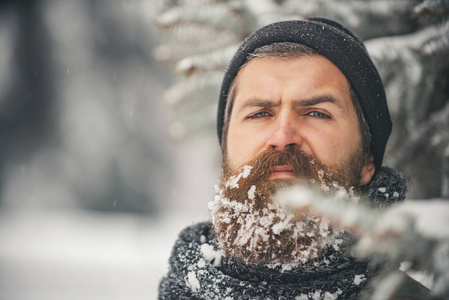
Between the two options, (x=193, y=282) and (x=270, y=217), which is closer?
(x=270, y=217)

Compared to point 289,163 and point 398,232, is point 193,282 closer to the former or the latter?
point 289,163

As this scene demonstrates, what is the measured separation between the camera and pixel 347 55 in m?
1.76

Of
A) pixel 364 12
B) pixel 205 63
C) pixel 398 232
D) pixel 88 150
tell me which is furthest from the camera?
pixel 88 150

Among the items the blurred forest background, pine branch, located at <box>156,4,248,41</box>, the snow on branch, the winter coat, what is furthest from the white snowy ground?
the snow on branch

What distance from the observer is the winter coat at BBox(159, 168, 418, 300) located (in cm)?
146

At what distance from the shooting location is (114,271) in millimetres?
7512

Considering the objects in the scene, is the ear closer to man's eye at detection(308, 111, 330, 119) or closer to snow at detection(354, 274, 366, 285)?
man's eye at detection(308, 111, 330, 119)

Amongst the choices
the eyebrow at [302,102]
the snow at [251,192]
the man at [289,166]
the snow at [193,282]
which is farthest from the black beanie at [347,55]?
the snow at [193,282]

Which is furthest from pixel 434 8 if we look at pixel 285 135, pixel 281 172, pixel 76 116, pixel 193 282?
pixel 76 116

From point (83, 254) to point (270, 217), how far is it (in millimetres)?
7606

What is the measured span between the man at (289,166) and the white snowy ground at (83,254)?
4929 millimetres

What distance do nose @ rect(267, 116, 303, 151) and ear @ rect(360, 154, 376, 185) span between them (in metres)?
0.46

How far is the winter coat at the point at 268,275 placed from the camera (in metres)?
1.46

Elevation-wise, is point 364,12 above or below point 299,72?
above
